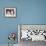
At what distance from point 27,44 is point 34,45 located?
0.21 meters

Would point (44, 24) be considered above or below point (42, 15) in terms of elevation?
below

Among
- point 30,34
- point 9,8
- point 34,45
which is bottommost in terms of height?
point 34,45

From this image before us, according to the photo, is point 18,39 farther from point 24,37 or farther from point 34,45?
point 34,45

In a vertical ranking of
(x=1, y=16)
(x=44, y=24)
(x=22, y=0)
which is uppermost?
(x=22, y=0)

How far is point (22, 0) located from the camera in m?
4.04

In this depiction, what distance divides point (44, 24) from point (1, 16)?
1350 millimetres

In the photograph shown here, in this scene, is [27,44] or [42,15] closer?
[27,44]

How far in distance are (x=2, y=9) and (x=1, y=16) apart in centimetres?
22

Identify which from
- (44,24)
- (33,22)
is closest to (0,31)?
(33,22)

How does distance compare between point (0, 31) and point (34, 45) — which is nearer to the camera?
point (34, 45)

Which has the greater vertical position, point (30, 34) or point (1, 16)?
point (1, 16)

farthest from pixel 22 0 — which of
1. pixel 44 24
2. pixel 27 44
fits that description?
pixel 27 44

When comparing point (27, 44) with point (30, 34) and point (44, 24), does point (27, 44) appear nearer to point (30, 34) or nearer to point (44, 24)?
point (30, 34)

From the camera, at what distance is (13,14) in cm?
398
